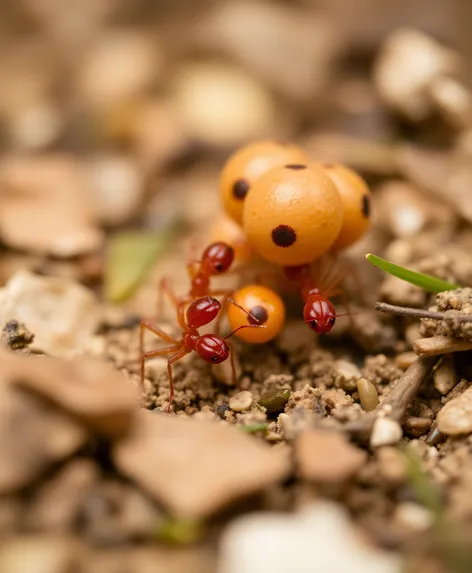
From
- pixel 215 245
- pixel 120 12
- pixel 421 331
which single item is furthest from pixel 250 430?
pixel 120 12

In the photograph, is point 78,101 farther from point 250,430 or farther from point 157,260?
point 250,430

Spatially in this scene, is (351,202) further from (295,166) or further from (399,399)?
(399,399)

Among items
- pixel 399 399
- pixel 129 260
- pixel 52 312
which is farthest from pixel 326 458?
pixel 129 260

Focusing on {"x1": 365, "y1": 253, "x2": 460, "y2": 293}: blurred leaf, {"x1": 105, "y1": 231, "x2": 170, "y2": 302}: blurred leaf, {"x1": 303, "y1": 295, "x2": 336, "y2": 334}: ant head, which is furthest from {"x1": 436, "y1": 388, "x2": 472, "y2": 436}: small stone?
{"x1": 105, "y1": 231, "x2": 170, "y2": 302}: blurred leaf

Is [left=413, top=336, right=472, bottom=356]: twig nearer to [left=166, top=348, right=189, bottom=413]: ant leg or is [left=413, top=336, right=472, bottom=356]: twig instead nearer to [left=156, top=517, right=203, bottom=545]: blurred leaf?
[left=166, top=348, right=189, bottom=413]: ant leg

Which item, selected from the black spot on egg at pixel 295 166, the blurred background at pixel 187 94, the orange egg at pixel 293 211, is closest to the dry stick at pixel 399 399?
the orange egg at pixel 293 211
